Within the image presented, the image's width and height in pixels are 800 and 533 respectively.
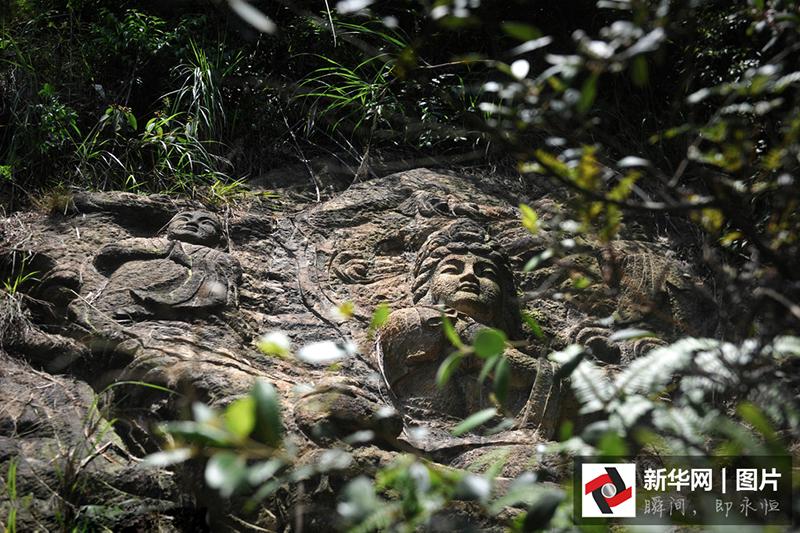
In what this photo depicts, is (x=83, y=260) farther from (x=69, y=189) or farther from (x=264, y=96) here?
(x=264, y=96)

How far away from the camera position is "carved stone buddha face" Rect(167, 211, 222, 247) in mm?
3332

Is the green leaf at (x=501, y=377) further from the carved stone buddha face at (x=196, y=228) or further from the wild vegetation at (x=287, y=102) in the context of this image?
the carved stone buddha face at (x=196, y=228)

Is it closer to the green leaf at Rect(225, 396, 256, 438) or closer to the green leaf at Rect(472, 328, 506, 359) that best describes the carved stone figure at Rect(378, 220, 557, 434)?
the green leaf at Rect(472, 328, 506, 359)

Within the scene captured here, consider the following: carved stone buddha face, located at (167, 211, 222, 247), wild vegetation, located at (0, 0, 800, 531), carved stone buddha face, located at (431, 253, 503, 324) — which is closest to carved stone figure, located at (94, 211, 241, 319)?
carved stone buddha face, located at (167, 211, 222, 247)

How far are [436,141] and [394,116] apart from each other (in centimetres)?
33

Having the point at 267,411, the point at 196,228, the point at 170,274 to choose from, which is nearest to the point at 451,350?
the point at 170,274

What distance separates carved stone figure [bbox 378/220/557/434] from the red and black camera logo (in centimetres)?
131

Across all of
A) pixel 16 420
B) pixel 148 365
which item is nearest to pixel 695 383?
pixel 148 365

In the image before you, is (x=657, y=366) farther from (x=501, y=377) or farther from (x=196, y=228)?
(x=196, y=228)

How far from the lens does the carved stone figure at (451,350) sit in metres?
2.86

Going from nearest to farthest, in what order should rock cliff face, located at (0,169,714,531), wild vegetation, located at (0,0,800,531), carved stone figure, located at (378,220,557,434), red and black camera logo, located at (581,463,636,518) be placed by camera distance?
1. red and black camera logo, located at (581,463,636,518)
2. rock cliff face, located at (0,169,714,531)
3. carved stone figure, located at (378,220,557,434)
4. wild vegetation, located at (0,0,800,531)

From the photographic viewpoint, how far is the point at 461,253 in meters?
3.24

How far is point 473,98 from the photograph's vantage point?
464 centimetres

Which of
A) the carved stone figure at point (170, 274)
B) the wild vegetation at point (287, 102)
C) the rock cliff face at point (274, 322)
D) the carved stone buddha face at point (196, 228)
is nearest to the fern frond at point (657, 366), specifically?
the rock cliff face at point (274, 322)
